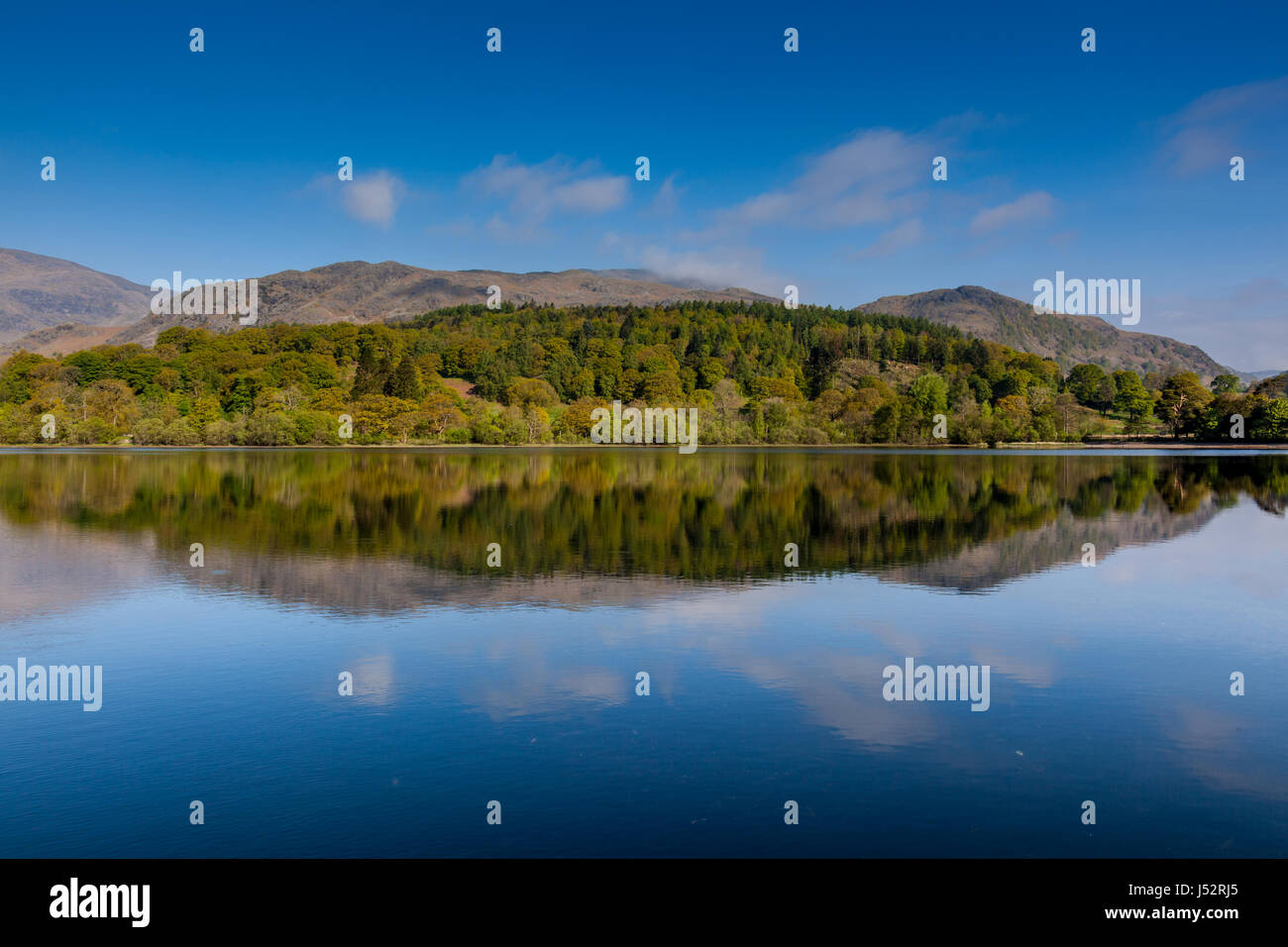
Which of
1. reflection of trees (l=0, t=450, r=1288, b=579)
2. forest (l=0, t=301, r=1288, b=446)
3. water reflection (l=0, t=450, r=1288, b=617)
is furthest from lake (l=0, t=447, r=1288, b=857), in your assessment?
forest (l=0, t=301, r=1288, b=446)

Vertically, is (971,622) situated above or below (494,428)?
below

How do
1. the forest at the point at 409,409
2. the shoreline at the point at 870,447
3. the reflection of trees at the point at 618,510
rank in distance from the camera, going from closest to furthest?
the reflection of trees at the point at 618,510, the shoreline at the point at 870,447, the forest at the point at 409,409

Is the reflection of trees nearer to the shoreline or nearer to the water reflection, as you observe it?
A: the water reflection


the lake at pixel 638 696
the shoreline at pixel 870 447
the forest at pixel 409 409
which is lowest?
the lake at pixel 638 696

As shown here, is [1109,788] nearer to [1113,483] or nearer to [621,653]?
[621,653]

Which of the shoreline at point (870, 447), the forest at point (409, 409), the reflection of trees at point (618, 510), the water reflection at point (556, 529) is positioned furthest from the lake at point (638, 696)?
the forest at point (409, 409)

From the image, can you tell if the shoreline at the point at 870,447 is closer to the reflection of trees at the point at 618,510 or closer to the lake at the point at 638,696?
the reflection of trees at the point at 618,510
